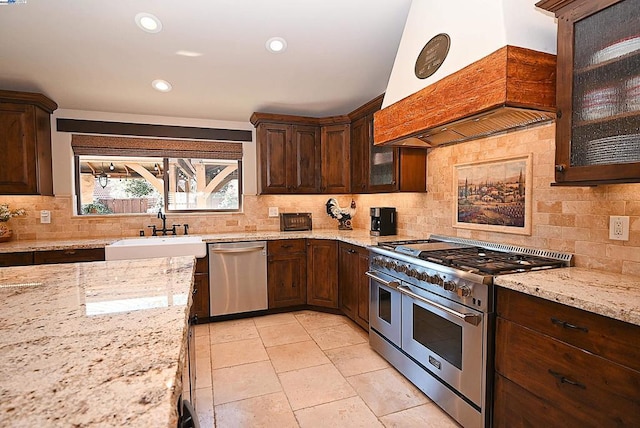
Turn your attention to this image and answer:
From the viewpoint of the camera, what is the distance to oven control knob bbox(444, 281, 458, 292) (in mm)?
1912

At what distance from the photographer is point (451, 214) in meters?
2.93

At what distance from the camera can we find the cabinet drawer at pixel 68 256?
119 inches

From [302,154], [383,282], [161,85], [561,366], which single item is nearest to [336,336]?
[383,282]

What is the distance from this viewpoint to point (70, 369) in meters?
0.74

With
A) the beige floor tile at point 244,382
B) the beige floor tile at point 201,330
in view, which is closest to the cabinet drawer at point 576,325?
the beige floor tile at point 244,382

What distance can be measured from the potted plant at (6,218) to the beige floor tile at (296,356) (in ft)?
9.36

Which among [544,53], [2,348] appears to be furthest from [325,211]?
[2,348]

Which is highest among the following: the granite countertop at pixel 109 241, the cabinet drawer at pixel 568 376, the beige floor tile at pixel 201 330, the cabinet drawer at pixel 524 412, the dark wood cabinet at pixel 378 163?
the dark wood cabinet at pixel 378 163

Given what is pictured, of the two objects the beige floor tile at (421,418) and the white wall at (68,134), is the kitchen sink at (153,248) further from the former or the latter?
the beige floor tile at (421,418)

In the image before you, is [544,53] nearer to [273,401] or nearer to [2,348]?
[2,348]

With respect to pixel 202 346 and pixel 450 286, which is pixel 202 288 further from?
pixel 450 286

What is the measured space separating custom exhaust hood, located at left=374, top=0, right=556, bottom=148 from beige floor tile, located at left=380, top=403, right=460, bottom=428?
1761mm

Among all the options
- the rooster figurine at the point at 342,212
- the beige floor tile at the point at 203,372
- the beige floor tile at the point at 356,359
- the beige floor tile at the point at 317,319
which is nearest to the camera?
the beige floor tile at the point at 203,372

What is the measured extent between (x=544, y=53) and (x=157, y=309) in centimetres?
209
